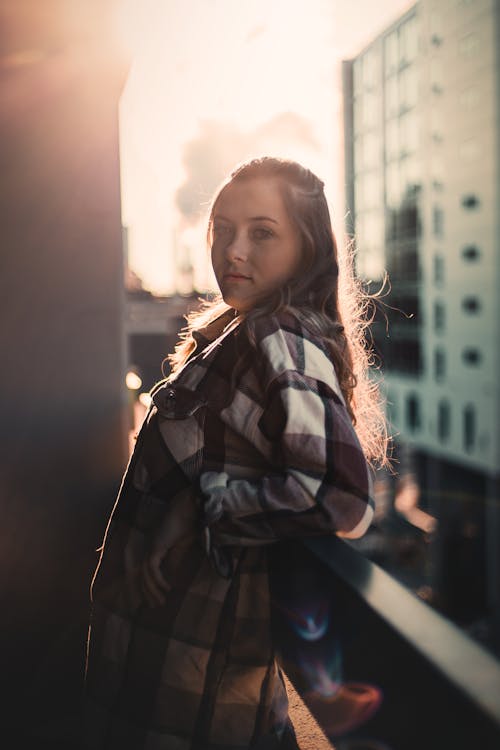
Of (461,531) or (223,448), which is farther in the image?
(461,531)

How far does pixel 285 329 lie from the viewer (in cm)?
116

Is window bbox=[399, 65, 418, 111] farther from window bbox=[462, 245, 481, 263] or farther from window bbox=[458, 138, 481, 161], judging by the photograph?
window bbox=[462, 245, 481, 263]

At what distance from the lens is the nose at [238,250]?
128cm

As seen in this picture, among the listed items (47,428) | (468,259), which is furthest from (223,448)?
(468,259)

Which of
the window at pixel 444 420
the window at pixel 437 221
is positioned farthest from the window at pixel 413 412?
the window at pixel 437 221

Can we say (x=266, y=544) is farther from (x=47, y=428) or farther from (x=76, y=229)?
(x=76, y=229)

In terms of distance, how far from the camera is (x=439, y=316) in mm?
29688

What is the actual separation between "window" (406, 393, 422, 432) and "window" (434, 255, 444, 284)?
5.74 meters

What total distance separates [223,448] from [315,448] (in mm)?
193

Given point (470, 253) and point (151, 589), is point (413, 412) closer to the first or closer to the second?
point (470, 253)

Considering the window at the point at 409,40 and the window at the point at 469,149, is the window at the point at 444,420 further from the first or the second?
the window at the point at 409,40

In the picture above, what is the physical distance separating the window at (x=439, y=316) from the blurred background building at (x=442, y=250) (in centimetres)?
Result: 8

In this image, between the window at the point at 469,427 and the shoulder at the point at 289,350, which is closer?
the shoulder at the point at 289,350

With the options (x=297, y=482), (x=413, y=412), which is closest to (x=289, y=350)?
(x=297, y=482)
